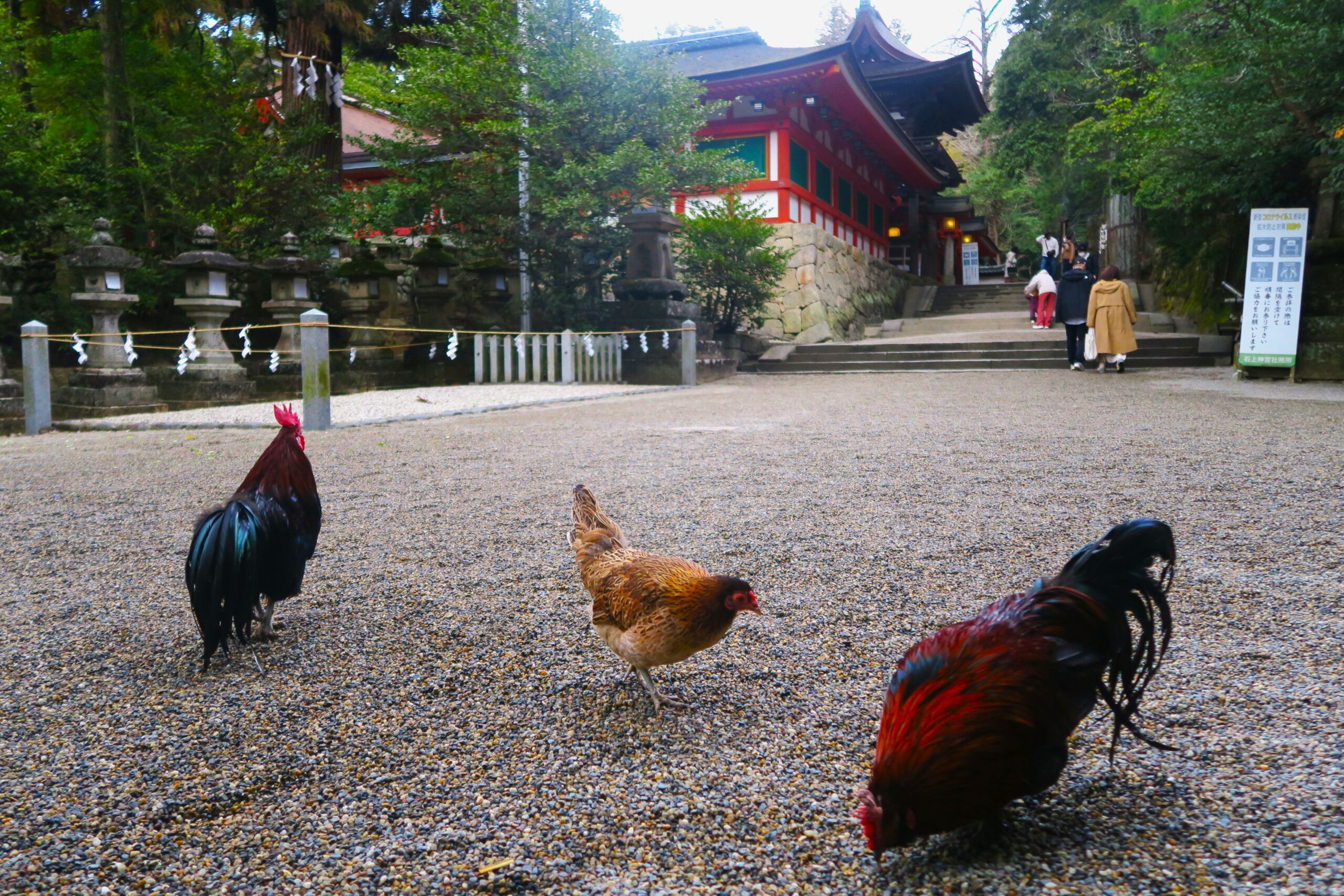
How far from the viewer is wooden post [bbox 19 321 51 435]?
27.6 feet

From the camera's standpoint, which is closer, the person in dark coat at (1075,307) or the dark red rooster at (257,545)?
the dark red rooster at (257,545)

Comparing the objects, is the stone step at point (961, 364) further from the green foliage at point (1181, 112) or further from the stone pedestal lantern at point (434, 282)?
the stone pedestal lantern at point (434, 282)

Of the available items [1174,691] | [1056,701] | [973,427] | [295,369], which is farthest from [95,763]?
[295,369]

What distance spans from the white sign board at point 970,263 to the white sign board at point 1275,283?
20.3 m

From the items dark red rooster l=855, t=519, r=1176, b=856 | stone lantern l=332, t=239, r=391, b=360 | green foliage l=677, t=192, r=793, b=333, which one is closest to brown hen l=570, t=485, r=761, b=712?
dark red rooster l=855, t=519, r=1176, b=856

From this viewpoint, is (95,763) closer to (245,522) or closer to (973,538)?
(245,522)

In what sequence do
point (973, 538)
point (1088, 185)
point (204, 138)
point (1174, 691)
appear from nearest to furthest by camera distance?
point (1174, 691) < point (973, 538) < point (204, 138) < point (1088, 185)

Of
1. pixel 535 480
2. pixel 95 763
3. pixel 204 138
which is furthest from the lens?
pixel 204 138

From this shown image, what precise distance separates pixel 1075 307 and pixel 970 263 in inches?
736

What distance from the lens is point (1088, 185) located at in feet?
75.0

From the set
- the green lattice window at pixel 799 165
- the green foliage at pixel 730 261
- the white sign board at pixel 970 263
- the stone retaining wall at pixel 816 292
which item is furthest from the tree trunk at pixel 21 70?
the white sign board at pixel 970 263

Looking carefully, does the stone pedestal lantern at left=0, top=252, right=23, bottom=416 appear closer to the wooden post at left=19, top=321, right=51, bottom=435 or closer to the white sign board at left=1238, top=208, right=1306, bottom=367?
the wooden post at left=19, top=321, right=51, bottom=435

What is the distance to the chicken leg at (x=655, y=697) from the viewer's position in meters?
2.17

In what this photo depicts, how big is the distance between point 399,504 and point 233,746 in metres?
2.72
